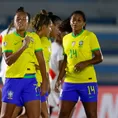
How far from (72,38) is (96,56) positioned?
0.32 meters

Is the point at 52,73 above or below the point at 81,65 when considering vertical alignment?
below

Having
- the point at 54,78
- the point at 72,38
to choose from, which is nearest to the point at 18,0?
the point at 54,78

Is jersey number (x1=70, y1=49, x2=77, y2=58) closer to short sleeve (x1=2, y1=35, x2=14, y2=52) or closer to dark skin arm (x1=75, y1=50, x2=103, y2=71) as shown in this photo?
dark skin arm (x1=75, y1=50, x2=103, y2=71)

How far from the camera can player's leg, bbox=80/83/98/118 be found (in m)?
6.25

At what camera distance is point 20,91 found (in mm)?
5695

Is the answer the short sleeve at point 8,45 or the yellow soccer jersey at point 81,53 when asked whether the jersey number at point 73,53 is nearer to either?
the yellow soccer jersey at point 81,53

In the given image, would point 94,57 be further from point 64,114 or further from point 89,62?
point 64,114

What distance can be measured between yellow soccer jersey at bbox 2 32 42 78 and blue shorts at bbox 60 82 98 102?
712 millimetres

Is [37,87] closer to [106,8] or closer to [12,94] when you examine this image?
[12,94]

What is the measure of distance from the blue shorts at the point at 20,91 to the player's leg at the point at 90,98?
2.34 ft

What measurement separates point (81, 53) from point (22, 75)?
85 cm

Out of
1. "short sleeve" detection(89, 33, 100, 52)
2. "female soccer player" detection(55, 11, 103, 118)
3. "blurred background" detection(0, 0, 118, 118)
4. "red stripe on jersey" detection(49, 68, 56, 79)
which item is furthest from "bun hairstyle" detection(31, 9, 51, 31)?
"blurred background" detection(0, 0, 118, 118)

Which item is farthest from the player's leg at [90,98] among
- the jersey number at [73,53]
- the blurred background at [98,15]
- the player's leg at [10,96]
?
the blurred background at [98,15]

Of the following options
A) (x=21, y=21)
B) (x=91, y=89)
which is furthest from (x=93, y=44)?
(x=21, y=21)
